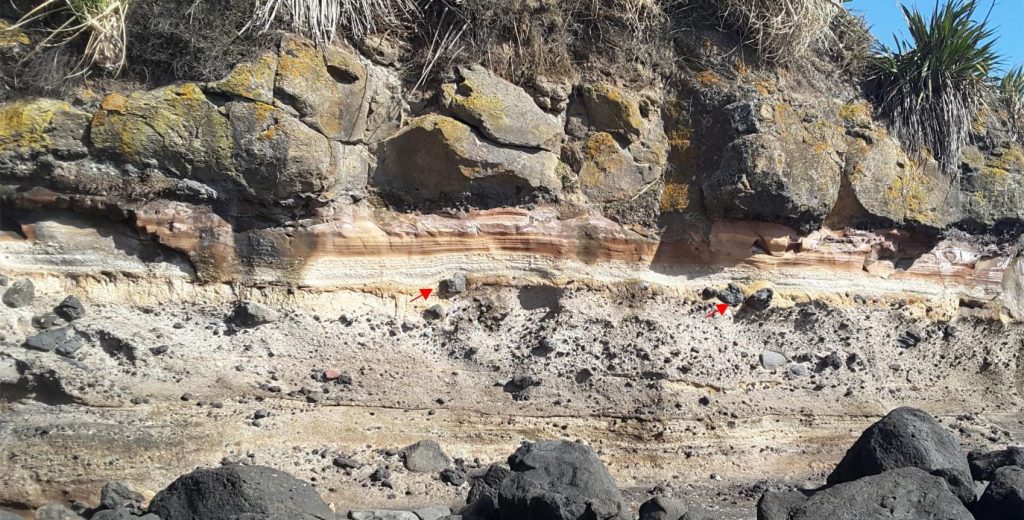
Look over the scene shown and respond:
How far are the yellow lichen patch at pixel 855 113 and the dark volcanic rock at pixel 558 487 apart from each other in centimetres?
342

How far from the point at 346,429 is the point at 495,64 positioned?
2.53 metres

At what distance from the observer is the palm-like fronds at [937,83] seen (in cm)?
686

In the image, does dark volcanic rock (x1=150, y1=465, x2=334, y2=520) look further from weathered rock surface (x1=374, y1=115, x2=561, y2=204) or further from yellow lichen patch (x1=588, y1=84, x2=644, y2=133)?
yellow lichen patch (x1=588, y1=84, x2=644, y2=133)

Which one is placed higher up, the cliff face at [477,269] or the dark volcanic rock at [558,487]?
the cliff face at [477,269]

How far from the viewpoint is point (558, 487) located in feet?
14.2

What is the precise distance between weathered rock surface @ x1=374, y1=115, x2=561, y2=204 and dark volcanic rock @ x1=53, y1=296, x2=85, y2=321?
1859 millimetres

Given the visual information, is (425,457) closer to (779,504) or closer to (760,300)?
(779,504)

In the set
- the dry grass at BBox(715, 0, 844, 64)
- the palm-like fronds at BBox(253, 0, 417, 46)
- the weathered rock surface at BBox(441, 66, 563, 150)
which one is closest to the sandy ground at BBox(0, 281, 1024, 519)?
the weathered rock surface at BBox(441, 66, 563, 150)

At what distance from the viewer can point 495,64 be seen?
608 cm

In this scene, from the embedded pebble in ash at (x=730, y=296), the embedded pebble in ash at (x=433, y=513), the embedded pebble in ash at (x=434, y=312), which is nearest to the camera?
the embedded pebble in ash at (x=433, y=513)

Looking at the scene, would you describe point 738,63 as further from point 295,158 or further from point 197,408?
point 197,408

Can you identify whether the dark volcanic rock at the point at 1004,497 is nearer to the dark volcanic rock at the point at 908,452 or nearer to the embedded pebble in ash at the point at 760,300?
the dark volcanic rock at the point at 908,452

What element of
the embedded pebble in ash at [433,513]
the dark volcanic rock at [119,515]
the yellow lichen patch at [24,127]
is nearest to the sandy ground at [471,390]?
the embedded pebble in ash at [433,513]

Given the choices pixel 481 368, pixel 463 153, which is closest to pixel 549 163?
pixel 463 153
